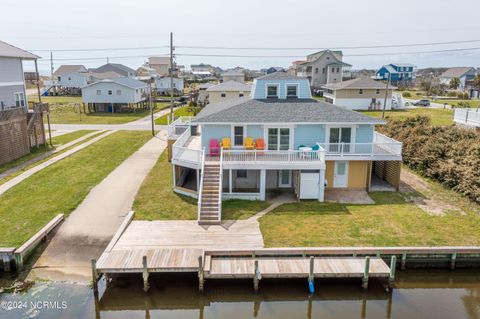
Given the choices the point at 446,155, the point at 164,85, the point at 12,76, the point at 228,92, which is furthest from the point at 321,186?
the point at 164,85

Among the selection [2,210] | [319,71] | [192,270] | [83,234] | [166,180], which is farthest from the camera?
[319,71]

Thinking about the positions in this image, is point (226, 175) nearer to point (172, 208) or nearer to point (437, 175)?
point (172, 208)

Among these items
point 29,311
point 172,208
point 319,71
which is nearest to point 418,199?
point 172,208

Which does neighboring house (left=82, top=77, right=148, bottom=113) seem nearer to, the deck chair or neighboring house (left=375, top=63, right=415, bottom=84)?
the deck chair

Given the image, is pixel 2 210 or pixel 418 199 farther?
pixel 418 199

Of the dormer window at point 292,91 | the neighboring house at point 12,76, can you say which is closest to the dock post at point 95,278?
the dormer window at point 292,91

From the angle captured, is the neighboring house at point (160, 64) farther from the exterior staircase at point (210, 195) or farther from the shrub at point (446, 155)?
the exterior staircase at point (210, 195)

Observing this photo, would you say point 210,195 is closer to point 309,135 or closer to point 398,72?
point 309,135
